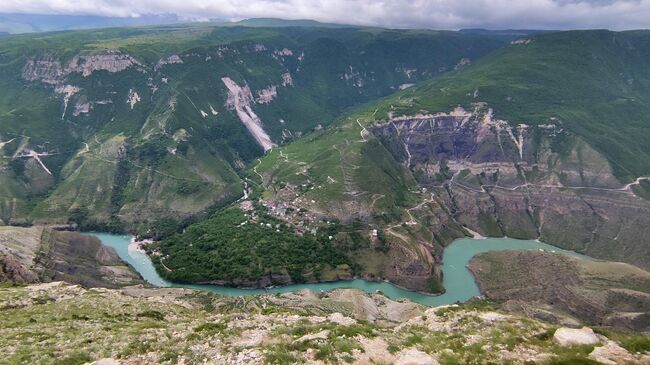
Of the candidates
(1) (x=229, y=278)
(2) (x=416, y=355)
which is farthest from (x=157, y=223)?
(2) (x=416, y=355)

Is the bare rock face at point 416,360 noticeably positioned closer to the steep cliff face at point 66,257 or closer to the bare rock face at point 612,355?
the bare rock face at point 612,355

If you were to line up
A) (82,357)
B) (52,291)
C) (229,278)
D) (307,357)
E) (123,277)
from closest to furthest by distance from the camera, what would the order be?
(307,357) < (82,357) < (52,291) < (123,277) < (229,278)

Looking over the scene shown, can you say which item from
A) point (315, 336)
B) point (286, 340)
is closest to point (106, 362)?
point (286, 340)

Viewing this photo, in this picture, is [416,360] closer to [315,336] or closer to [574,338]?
[315,336]

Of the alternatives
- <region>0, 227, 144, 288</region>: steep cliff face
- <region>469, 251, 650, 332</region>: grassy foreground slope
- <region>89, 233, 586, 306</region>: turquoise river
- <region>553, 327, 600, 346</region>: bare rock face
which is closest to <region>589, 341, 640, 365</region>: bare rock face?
<region>553, 327, 600, 346</region>: bare rock face

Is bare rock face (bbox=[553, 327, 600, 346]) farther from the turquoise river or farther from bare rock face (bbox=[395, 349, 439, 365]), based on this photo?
the turquoise river

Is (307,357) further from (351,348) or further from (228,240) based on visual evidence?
(228,240)

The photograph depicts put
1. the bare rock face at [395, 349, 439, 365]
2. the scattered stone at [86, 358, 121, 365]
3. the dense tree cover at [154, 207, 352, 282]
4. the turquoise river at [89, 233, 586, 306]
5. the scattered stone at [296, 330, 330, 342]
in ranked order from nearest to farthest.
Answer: the bare rock face at [395, 349, 439, 365] → the scattered stone at [86, 358, 121, 365] → the scattered stone at [296, 330, 330, 342] → the turquoise river at [89, 233, 586, 306] → the dense tree cover at [154, 207, 352, 282]
